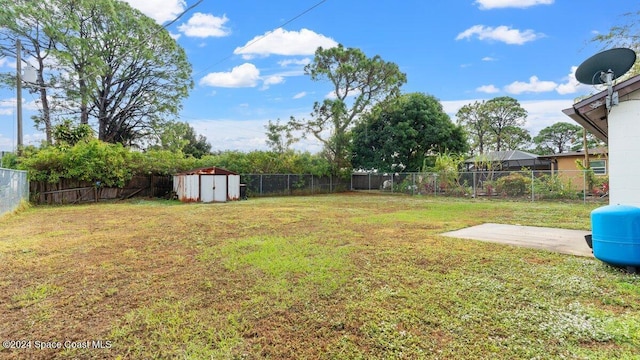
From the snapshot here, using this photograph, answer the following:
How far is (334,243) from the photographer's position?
5.38 m

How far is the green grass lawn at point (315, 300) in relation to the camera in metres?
2.20

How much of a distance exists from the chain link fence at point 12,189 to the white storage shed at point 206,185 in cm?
540

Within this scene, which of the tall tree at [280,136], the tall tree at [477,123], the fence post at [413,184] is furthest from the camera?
the tall tree at [477,123]

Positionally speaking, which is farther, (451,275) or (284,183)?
(284,183)

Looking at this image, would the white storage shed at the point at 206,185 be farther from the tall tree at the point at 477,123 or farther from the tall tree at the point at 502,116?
the tall tree at the point at 502,116

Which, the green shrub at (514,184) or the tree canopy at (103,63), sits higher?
the tree canopy at (103,63)

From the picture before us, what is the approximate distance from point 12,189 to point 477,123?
1491 inches

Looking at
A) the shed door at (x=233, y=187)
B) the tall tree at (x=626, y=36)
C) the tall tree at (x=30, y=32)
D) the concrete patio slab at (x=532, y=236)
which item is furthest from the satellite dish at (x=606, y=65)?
the tall tree at (x=30, y=32)

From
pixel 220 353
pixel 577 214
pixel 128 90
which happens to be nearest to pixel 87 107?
pixel 128 90

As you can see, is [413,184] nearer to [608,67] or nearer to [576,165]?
[576,165]

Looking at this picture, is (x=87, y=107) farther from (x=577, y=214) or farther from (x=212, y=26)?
(x=577, y=214)

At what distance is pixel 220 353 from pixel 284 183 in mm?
17239

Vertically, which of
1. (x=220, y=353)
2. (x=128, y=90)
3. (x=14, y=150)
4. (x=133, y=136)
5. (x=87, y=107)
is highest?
(x=128, y=90)

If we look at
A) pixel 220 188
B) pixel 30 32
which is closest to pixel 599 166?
pixel 220 188
